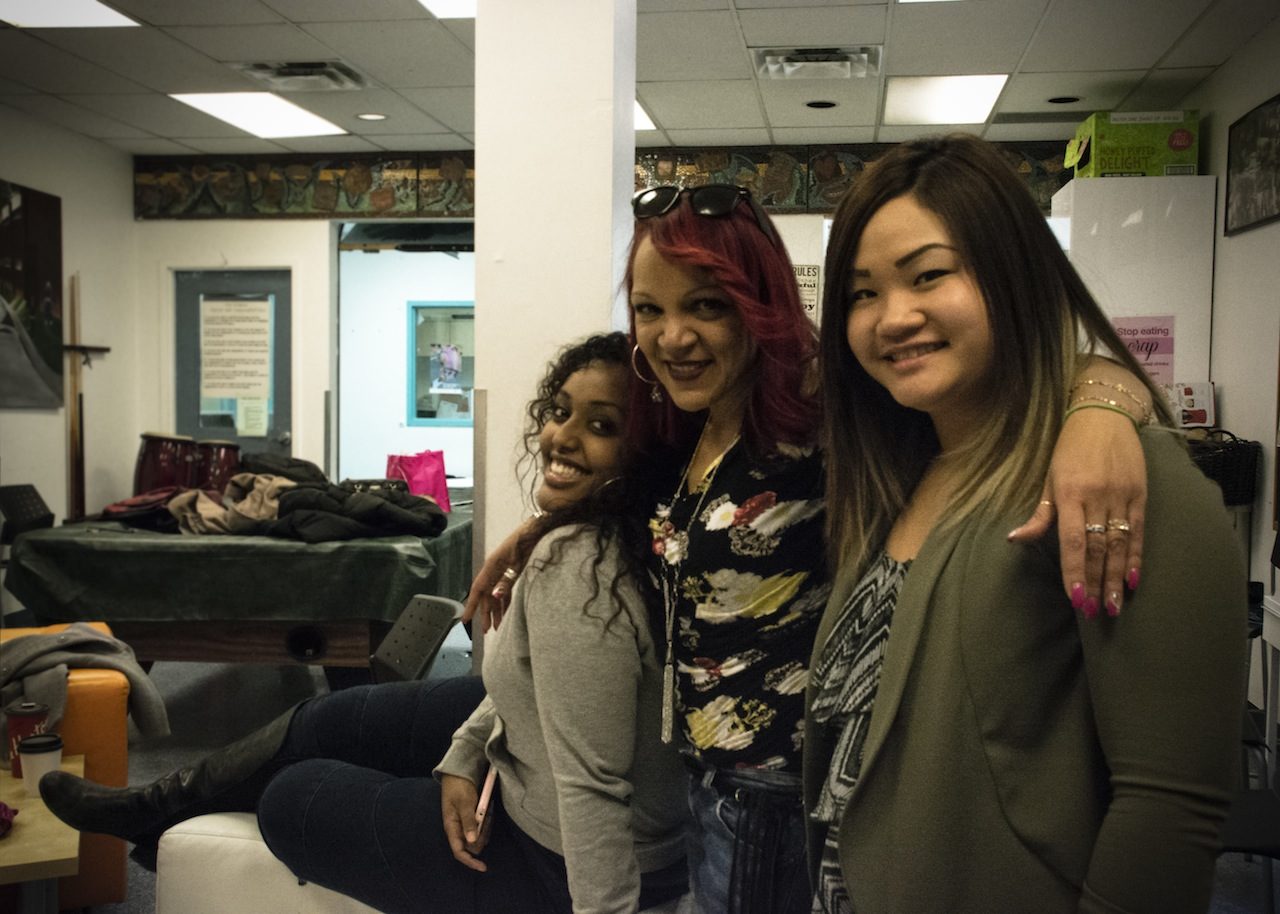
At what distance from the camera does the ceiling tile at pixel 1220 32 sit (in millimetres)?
4340

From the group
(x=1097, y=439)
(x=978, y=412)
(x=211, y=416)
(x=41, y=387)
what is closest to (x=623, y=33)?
(x=978, y=412)

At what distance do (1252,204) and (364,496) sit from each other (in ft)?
12.8

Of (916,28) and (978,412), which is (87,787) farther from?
(916,28)

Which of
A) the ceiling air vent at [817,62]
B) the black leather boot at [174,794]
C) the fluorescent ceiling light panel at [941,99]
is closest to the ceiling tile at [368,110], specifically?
the ceiling air vent at [817,62]

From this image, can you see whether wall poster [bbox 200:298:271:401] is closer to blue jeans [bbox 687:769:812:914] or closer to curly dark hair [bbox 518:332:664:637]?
curly dark hair [bbox 518:332:664:637]

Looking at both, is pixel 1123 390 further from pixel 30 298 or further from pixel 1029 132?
pixel 30 298

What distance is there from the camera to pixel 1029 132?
6539mm

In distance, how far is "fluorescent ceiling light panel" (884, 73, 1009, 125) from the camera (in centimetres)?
549

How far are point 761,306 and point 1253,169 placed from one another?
4.34 metres

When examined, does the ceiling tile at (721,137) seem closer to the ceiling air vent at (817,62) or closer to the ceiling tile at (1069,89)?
the ceiling air vent at (817,62)

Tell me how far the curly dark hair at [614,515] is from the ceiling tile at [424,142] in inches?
227

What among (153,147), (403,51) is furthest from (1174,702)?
(153,147)

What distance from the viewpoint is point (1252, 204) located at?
4672mm

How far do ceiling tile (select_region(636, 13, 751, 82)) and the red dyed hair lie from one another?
11.7ft
